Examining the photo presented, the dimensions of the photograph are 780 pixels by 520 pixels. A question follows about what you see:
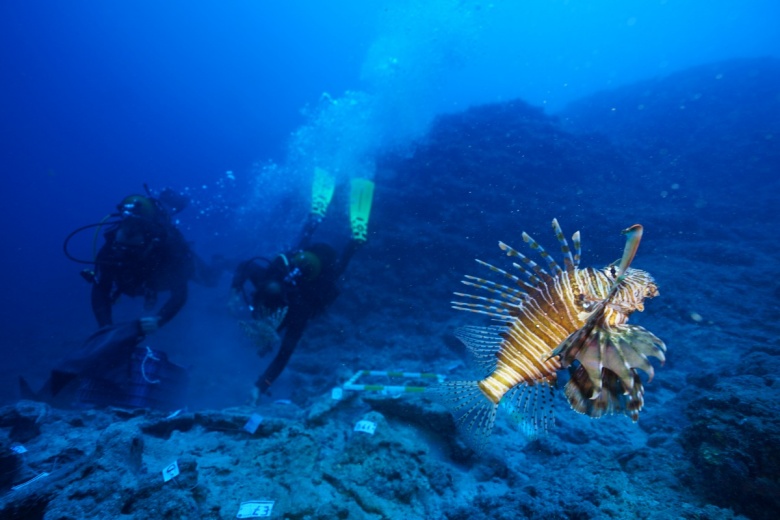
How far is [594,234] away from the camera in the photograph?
8.76 meters

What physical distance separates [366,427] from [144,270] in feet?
17.7

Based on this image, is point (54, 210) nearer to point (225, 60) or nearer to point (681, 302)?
point (225, 60)

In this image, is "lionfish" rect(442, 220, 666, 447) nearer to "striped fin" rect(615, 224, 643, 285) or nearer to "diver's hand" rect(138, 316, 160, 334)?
"striped fin" rect(615, 224, 643, 285)

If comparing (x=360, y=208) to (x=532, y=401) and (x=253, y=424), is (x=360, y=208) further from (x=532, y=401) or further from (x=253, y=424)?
(x=532, y=401)

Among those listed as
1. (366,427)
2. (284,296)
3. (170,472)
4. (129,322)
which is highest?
(284,296)

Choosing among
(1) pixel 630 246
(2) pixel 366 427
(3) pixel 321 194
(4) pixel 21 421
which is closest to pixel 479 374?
(2) pixel 366 427

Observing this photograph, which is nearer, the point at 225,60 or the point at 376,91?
the point at 376,91

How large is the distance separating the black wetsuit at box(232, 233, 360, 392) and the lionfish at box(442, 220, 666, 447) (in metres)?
3.79

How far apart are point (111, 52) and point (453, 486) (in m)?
160

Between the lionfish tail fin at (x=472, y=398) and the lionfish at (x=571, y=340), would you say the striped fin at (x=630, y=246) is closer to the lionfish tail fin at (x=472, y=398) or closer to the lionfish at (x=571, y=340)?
the lionfish at (x=571, y=340)

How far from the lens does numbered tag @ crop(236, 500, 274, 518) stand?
7.52 ft

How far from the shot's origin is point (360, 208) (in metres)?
8.63

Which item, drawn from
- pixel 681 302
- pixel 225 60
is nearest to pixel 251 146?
pixel 225 60

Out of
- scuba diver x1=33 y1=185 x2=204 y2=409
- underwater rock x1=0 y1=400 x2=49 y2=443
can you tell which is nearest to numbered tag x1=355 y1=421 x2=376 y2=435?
underwater rock x1=0 y1=400 x2=49 y2=443
